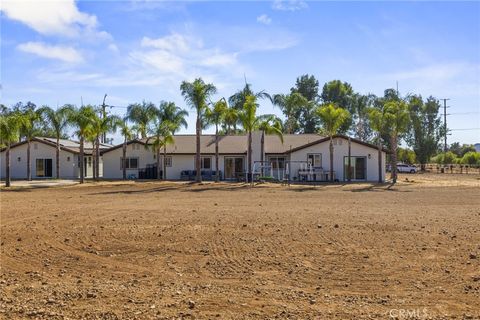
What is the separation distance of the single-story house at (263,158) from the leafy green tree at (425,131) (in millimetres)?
37592

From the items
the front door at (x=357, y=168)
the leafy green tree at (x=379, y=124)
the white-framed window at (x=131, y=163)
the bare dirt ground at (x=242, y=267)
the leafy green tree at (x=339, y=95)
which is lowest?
the bare dirt ground at (x=242, y=267)

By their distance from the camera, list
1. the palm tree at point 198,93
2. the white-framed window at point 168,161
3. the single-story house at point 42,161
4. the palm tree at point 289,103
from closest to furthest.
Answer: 1. the palm tree at point 198,93
2. the white-framed window at point 168,161
3. the single-story house at point 42,161
4. the palm tree at point 289,103

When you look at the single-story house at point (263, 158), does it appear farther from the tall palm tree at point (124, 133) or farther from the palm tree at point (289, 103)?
the palm tree at point (289, 103)

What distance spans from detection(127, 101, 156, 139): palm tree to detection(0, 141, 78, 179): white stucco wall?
6.81 meters

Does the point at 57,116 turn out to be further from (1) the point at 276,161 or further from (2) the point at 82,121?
(1) the point at 276,161

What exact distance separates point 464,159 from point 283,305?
79458 millimetres

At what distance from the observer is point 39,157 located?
1881 inches

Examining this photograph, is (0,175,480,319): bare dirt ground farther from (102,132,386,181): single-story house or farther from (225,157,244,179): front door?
(225,157,244,179): front door

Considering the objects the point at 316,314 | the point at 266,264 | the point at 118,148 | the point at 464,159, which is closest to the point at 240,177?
the point at 118,148

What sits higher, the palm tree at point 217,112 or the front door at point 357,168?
the palm tree at point 217,112

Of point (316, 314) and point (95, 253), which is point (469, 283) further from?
point (95, 253)

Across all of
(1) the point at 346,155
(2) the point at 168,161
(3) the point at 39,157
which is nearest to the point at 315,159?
(1) the point at 346,155

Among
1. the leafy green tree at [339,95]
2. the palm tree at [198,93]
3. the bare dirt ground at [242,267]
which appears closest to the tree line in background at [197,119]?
the palm tree at [198,93]

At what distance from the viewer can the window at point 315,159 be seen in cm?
4103
